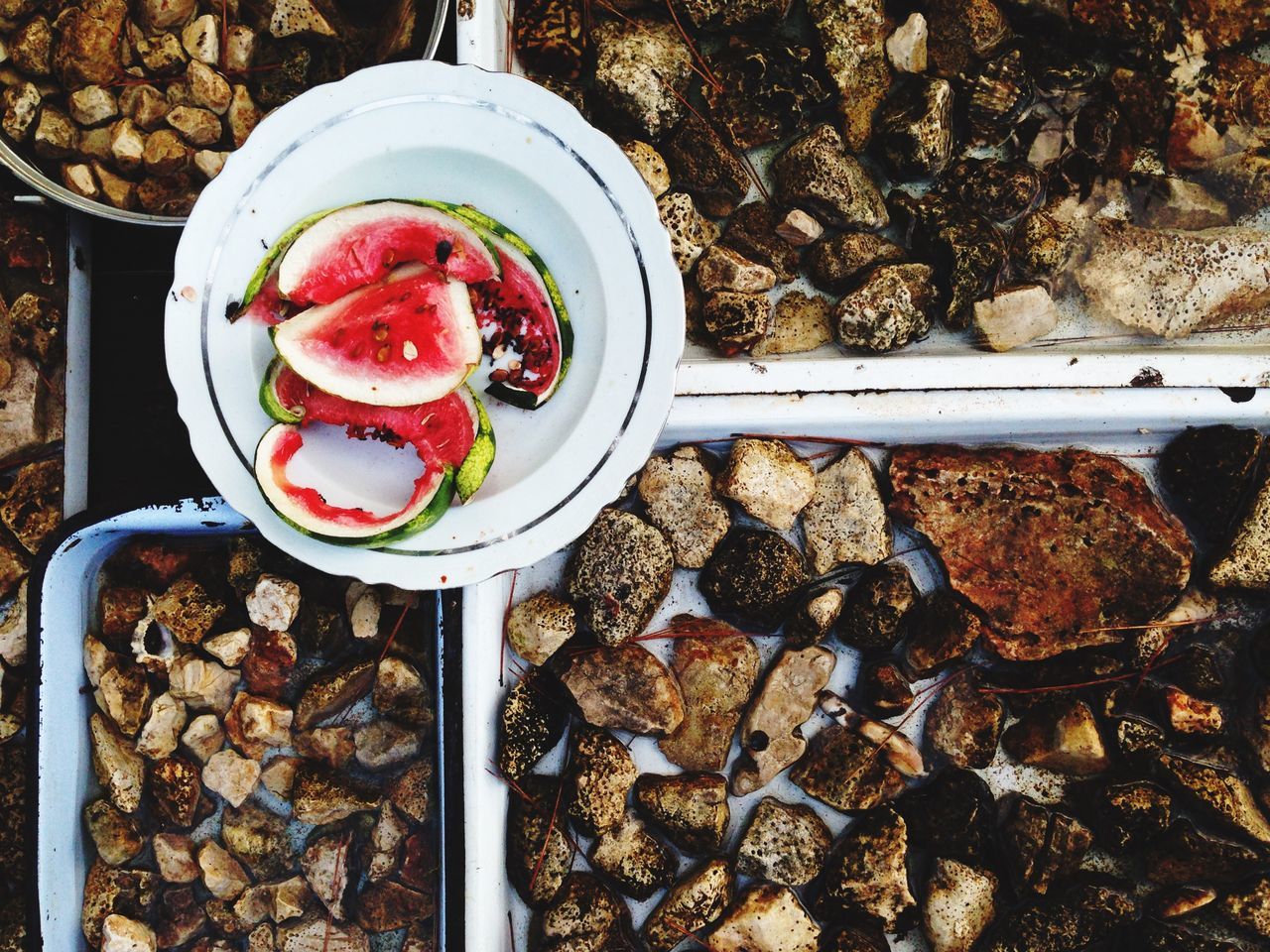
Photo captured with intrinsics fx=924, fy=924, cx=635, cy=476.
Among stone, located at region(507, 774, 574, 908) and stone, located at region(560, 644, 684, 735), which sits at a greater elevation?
stone, located at region(560, 644, 684, 735)

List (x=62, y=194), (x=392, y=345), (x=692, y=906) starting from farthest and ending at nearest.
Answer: (x=692, y=906) → (x=62, y=194) → (x=392, y=345)

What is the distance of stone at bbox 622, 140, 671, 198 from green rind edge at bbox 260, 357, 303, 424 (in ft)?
2.07

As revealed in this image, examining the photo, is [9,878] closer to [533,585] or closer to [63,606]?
[63,606]

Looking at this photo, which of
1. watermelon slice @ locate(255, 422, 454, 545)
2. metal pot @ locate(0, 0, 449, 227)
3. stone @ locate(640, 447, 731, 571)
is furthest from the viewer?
stone @ locate(640, 447, 731, 571)

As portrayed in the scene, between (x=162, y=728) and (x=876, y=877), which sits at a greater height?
(x=162, y=728)

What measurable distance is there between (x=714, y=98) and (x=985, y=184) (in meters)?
0.45

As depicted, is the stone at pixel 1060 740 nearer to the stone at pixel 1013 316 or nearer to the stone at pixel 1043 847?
the stone at pixel 1043 847

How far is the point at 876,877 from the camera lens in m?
1.48

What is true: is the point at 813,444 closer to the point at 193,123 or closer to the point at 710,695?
the point at 710,695

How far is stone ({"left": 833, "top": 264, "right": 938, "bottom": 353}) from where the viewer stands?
4.67ft

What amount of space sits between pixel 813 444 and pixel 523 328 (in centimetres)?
55

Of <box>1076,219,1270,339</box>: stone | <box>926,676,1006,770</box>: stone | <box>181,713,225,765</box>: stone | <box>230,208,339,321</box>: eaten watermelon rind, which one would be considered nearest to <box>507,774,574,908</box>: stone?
<box>181,713,225,765</box>: stone

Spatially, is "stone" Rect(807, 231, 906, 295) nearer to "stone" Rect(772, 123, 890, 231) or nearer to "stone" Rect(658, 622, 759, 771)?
"stone" Rect(772, 123, 890, 231)

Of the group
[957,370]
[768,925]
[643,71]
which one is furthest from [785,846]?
[643,71]
